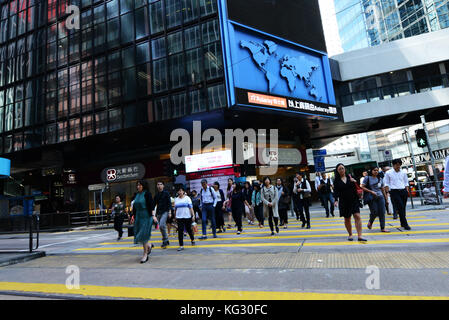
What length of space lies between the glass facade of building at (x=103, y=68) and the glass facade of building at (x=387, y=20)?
25251 mm

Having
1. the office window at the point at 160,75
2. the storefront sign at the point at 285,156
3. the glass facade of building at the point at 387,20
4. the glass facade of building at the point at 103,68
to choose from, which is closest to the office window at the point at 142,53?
the glass facade of building at the point at 103,68

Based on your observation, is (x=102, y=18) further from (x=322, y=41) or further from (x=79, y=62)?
(x=322, y=41)

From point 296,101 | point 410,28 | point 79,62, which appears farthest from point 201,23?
point 410,28

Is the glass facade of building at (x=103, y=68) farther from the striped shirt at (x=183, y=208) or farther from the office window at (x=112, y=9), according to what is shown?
the striped shirt at (x=183, y=208)

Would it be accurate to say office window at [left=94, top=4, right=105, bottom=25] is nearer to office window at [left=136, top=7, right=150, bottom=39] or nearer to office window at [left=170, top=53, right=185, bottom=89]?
office window at [left=136, top=7, right=150, bottom=39]

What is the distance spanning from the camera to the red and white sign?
769 inches

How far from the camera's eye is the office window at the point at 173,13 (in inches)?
749

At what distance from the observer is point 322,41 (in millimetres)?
23031

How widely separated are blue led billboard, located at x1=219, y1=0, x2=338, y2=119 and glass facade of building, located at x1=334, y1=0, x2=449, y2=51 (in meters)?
18.4

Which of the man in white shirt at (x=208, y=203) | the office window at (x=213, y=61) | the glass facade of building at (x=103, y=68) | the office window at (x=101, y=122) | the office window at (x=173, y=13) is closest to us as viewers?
the man in white shirt at (x=208, y=203)

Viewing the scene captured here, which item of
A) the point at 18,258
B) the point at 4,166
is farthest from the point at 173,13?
the point at 18,258

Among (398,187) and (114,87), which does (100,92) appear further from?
(398,187)

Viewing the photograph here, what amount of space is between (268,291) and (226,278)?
908mm
